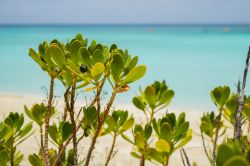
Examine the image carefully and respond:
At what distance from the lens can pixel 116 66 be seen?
2.84ft

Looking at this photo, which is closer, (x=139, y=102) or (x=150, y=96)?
(x=150, y=96)

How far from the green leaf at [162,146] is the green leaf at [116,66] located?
259 millimetres

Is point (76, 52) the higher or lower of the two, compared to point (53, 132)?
higher

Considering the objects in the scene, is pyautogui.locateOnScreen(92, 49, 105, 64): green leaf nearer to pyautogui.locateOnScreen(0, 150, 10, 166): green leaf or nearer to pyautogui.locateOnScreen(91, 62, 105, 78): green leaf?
pyautogui.locateOnScreen(91, 62, 105, 78): green leaf

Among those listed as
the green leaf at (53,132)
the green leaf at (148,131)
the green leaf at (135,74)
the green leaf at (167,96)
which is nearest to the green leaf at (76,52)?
the green leaf at (135,74)

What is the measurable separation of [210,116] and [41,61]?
1.06 m

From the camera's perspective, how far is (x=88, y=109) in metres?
0.96

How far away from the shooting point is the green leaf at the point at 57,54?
2.78 ft

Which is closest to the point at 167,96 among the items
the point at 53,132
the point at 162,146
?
the point at 162,146

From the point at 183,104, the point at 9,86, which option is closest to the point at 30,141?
the point at 183,104

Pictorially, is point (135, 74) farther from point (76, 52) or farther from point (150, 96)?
point (150, 96)

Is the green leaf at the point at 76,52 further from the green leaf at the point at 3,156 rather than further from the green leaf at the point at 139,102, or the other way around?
the green leaf at the point at 139,102

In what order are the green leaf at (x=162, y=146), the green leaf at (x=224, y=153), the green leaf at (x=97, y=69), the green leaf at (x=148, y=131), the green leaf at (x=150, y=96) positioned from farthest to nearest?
the green leaf at (x=150, y=96)
the green leaf at (x=148, y=131)
the green leaf at (x=162, y=146)
the green leaf at (x=97, y=69)
the green leaf at (x=224, y=153)

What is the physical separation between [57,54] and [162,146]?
0.42 meters
